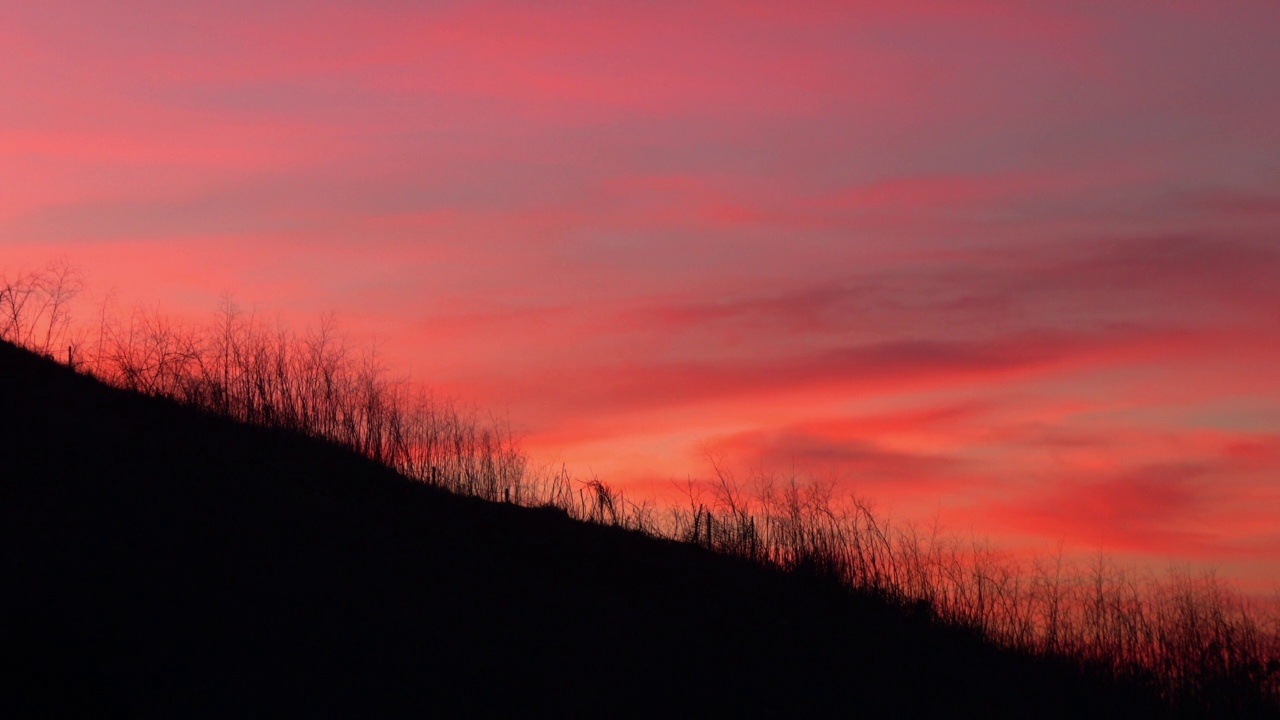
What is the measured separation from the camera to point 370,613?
35.5 feet

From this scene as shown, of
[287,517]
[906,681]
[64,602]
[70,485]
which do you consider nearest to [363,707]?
[64,602]

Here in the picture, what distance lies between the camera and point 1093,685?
1559cm

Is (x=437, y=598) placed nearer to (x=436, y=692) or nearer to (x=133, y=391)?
(x=436, y=692)

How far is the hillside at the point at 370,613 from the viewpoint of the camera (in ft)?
29.9

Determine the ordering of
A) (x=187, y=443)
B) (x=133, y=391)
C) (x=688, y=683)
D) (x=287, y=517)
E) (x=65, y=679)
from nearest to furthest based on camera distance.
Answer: (x=65, y=679) < (x=688, y=683) < (x=287, y=517) < (x=187, y=443) < (x=133, y=391)

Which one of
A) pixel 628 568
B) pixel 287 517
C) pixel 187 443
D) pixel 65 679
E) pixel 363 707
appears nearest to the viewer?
pixel 65 679

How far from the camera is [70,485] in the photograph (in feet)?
40.0

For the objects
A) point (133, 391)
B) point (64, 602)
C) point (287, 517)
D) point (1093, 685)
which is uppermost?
point (133, 391)

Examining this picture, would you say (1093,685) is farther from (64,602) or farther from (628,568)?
(64,602)

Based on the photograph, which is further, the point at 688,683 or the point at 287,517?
the point at 287,517

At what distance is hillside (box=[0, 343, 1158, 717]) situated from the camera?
9109 millimetres

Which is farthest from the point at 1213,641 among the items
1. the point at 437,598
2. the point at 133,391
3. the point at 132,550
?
the point at 133,391

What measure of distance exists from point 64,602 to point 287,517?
359cm

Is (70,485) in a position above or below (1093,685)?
above
